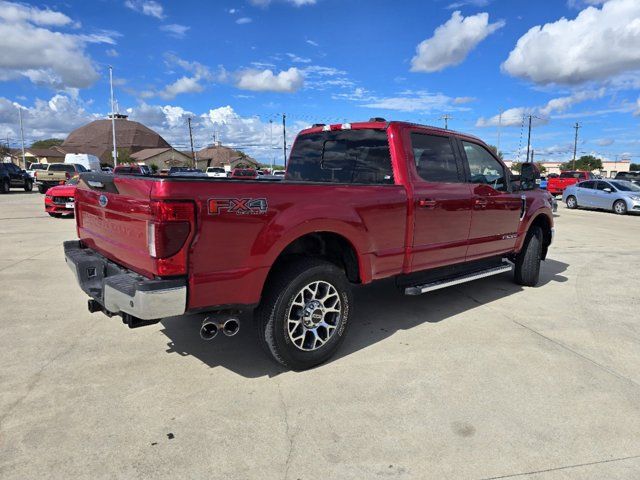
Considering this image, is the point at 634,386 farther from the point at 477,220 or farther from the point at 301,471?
the point at 301,471

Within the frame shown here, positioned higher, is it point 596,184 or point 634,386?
point 596,184

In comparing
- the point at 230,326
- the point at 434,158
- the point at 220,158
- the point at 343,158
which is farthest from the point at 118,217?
the point at 220,158

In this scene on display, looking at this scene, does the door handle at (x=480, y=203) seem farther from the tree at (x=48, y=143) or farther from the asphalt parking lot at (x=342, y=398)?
the tree at (x=48, y=143)

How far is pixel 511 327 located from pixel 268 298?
277cm

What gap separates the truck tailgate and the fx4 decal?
382mm

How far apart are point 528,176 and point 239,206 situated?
429 centimetres

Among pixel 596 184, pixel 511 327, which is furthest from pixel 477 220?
pixel 596 184

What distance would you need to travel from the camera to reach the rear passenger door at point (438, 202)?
4.33 meters

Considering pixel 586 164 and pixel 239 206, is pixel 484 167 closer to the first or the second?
pixel 239 206

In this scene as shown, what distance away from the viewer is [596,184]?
66.3 feet

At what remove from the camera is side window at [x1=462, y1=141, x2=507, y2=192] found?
16.8 feet

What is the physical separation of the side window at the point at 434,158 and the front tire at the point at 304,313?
1465 mm

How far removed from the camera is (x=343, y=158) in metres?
4.79

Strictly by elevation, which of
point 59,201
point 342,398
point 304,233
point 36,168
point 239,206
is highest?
point 36,168
